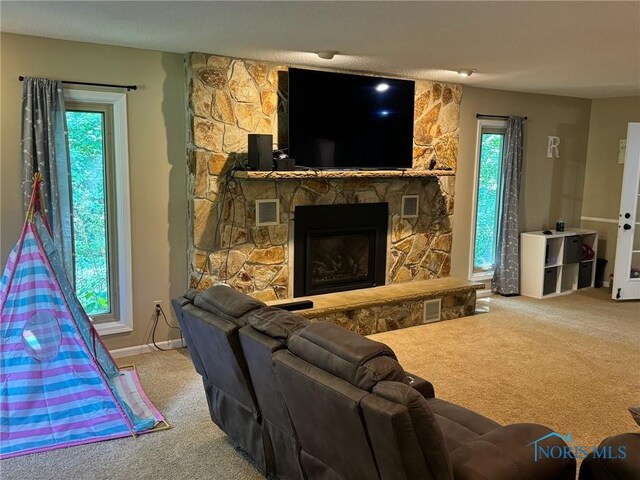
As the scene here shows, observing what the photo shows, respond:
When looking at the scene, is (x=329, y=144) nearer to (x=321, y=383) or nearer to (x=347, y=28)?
(x=347, y=28)

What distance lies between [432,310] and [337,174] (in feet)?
5.58

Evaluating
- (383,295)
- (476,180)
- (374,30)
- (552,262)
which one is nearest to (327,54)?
(374,30)

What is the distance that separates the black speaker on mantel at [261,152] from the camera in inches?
176

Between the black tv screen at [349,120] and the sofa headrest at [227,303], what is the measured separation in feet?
7.42

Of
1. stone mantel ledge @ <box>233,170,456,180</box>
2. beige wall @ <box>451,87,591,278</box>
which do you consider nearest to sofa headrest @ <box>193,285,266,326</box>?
stone mantel ledge @ <box>233,170,456,180</box>

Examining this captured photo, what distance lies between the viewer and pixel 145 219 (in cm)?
450

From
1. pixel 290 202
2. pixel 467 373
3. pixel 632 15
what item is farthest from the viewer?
pixel 290 202

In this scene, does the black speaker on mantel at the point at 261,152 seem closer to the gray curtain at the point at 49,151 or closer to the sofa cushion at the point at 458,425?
the gray curtain at the point at 49,151

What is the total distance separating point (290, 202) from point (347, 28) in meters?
1.88

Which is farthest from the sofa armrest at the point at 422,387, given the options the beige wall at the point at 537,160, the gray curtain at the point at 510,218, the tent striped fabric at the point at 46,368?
the gray curtain at the point at 510,218

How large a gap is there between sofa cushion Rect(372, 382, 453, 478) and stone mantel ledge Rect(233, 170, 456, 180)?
291 cm

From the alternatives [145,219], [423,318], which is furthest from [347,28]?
[423,318]

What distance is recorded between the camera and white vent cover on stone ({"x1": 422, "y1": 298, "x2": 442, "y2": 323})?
5523 millimetres

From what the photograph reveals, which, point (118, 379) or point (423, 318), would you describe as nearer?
point (118, 379)
